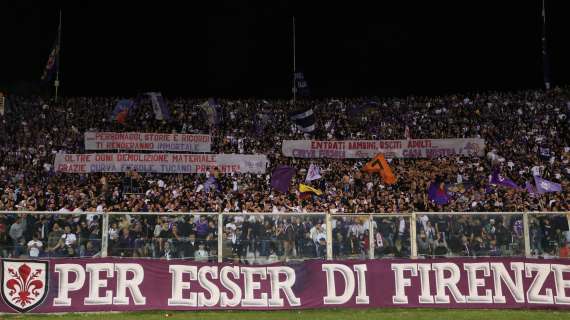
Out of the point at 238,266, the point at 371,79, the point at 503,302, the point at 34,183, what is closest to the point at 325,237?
the point at 238,266

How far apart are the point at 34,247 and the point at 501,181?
20552mm

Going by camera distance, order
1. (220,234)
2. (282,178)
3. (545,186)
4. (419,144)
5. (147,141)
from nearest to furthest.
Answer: (220,234) < (545,186) < (282,178) < (419,144) < (147,141)

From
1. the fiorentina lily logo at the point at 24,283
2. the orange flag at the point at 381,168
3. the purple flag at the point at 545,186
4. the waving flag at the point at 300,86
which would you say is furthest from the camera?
the waving flag at the point at 300,86

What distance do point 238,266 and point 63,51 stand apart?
33.8 m

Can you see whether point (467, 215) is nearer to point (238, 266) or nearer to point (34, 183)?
point (238, 266)

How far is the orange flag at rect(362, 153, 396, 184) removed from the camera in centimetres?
2886

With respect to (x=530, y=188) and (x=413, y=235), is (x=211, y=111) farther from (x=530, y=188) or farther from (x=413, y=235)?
(x=413, y=235)

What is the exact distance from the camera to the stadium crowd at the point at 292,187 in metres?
13.7

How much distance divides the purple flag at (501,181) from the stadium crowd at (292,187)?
20.9 inches

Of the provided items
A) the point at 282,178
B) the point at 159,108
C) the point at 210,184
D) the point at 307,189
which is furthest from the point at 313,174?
the point at 159,108

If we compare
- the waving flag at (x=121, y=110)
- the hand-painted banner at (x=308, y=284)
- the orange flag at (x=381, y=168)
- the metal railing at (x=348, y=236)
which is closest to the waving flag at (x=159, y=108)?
the waving flag at (x=121, y=110)

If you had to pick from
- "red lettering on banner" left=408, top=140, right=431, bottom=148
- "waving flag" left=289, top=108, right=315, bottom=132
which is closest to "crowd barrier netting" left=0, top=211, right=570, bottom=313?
"red lettering on banner" left=408, top=140, right=431, bottom=148

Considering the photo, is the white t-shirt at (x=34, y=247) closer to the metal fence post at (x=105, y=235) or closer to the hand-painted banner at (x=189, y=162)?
the metal fence post at (x=105, y=235)

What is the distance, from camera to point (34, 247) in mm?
13070
